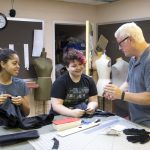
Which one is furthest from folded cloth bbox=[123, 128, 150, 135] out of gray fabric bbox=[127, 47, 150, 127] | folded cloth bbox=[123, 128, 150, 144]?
gray fabric bbox=[127, 47, 150, 127]

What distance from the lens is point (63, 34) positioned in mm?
5469

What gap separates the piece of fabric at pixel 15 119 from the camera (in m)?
1.75

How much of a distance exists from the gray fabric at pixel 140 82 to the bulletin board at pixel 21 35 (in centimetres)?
245

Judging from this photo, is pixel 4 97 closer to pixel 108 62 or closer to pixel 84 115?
pixel 84 115

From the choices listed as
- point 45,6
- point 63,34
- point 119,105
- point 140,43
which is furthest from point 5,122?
point 63,34

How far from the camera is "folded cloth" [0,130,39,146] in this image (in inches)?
58.6

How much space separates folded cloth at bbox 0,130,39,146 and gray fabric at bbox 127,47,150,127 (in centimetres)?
81

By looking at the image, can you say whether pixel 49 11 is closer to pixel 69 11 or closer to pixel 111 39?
pixel 69 11

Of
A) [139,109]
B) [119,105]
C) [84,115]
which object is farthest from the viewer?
[119,105]

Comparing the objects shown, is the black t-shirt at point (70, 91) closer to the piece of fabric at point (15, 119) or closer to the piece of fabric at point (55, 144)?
the piece of fabric at point (15, 119)

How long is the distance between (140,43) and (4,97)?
44.1 inches

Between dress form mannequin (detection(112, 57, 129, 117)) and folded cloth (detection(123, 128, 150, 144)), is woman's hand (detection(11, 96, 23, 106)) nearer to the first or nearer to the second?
folded cloth (detection(123, 128, 150, 144))

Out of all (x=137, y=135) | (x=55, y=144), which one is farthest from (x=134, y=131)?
(x=55, y=144)

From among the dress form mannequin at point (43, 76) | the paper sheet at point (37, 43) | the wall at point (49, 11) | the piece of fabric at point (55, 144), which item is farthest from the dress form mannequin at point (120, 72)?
the piece of fabric at point (55, 144)
